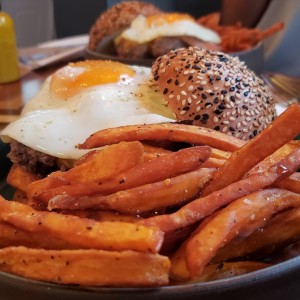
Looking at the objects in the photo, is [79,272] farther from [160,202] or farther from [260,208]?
[260,208]

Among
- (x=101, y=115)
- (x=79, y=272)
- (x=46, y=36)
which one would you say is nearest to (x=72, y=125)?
(x=101, y=115)

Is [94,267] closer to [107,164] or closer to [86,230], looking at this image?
[86,230]

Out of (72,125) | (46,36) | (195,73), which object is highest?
(195,73)

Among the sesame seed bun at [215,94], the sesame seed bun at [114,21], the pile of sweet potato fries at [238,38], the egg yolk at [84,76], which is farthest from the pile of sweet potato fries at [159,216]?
the sesame seed bun at [114,21]

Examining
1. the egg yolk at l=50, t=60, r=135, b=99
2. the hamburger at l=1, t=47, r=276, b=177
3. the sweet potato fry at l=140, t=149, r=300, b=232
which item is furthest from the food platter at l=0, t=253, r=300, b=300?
the egg yolk at l=50, t=60, r=135, b=99

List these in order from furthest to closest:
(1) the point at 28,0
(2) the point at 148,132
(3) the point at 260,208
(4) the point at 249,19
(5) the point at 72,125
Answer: (1) the point at 28,0 < (4) the point at 249,19 < (5) the point at 72,125 < (2) the point at 148,132 < (3) the point at 260,208

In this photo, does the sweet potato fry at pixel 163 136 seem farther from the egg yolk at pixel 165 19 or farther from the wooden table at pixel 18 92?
the egg yolk at pixel 165 19

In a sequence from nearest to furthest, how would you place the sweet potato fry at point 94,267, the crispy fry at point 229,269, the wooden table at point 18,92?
the sweet potato fry at point 94,267 < the crispy fry at point 229,269 < the wooden table at point 18,92

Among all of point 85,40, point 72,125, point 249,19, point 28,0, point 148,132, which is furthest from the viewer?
point 28,0
